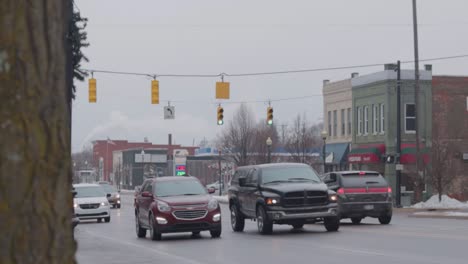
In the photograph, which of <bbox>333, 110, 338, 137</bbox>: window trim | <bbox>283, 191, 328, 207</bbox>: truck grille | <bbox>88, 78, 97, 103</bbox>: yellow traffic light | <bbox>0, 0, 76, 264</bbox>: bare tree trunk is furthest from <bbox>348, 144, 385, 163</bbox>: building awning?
<bbox>0, 0, 76, 264</bbox>: bare tree trunk

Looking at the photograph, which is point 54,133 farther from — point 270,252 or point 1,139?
point 270,252

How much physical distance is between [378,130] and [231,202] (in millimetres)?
32019

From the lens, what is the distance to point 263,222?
981 inches

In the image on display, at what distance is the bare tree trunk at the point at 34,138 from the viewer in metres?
2.99

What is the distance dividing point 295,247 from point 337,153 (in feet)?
147

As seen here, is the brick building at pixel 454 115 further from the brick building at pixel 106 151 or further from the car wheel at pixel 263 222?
the brick building at pixel 106 151

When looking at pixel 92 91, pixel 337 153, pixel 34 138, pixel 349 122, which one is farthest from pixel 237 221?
pixel 337 153

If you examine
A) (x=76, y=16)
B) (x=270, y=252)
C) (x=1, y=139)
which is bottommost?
(x=270, y=252)

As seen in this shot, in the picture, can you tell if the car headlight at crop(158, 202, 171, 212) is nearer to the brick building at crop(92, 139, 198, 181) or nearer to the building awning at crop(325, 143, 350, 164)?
the building awning at crop(325, 143, 350, 164)

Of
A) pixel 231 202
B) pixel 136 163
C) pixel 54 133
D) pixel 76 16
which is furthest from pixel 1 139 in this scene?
pixel 136 163

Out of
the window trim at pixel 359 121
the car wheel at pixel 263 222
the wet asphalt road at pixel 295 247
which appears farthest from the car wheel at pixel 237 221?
the window trim at pixel 359 121

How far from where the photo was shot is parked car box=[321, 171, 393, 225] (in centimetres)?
2869

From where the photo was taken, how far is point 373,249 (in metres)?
19.1

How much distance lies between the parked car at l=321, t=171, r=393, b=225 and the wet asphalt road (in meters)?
0.85
